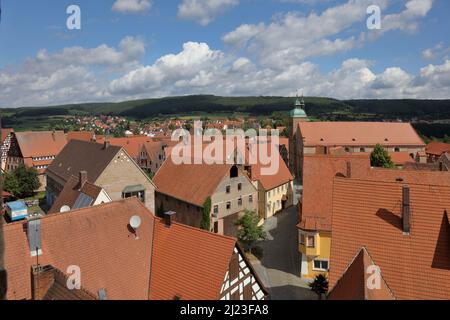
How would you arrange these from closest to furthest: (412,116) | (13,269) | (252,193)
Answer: (13,269)
(252,193)
(412,116)

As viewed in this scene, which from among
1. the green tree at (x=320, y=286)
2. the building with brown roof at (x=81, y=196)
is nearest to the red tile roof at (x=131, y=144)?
the building with brown roof at (x=81, y=196)

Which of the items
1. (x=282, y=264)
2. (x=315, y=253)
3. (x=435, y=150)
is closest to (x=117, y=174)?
(x=282, y=264)

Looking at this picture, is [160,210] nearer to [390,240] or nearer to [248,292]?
[248,292]

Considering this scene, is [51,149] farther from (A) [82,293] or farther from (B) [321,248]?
(A) [82,293]

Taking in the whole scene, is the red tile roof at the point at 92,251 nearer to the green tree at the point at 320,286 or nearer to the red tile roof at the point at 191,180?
the green tree at the point at 320,286

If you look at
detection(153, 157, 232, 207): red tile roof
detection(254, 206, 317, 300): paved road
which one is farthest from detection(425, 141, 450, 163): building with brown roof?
detection(153, 157, 232, 207): red tile roof

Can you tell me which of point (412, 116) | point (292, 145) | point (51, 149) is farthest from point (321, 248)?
point (412, 116)

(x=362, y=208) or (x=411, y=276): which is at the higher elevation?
(x=362, y=208)
